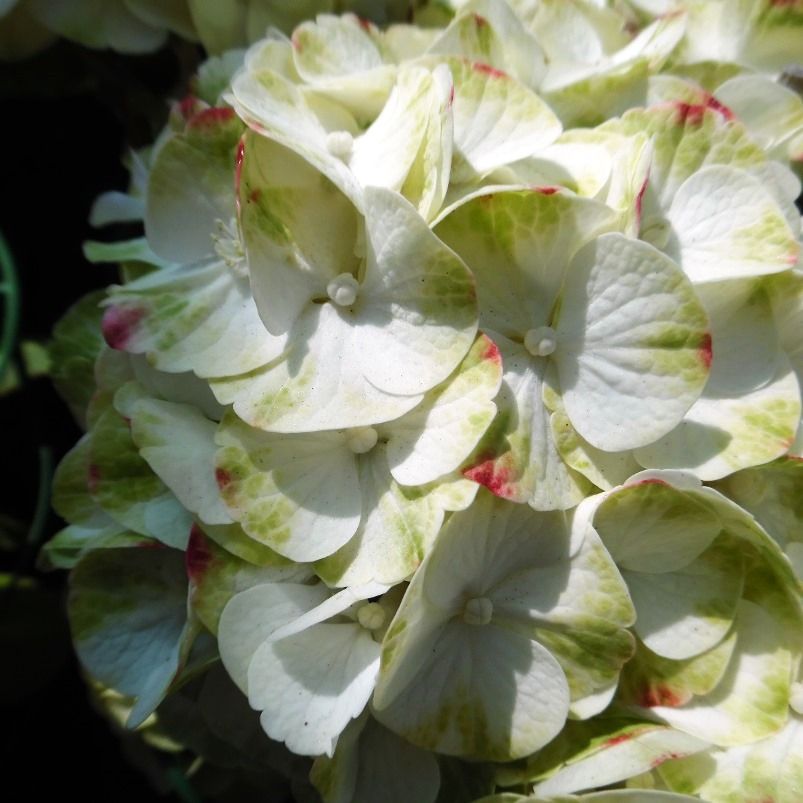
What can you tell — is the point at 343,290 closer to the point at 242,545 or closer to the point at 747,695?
the point at 242,545

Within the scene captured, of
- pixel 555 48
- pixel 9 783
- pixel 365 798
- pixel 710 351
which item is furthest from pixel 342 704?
pixel 9 783

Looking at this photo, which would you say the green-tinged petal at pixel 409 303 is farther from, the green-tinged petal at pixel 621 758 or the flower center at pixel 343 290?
the green-tinged petal at pixel 621 758

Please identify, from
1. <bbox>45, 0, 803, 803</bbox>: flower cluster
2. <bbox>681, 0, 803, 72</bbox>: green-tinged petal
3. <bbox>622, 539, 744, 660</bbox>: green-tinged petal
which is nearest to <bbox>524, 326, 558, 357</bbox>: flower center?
<bbox>45, 0, 803, 803</bbox>: flower cluster

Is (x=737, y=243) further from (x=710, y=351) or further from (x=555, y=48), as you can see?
(x=555, y=48)

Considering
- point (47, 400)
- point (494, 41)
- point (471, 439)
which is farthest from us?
point (47, 400)

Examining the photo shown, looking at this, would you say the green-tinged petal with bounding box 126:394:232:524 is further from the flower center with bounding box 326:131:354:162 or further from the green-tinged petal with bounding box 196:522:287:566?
the flower center with bounding box 326:131:354:162

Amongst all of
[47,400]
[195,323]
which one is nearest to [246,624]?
[195,323]
